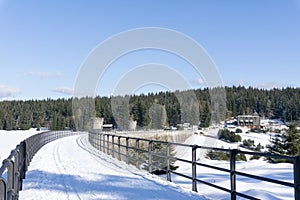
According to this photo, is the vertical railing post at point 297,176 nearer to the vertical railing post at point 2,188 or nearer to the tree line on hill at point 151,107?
the vertical railing post at point 2,188

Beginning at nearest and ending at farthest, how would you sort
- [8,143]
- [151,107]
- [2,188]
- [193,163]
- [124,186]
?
[2,188] → [193,163] → [124,186] → [8,143] → [151,107]

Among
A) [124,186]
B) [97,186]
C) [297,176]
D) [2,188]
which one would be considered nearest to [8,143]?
[97,186]

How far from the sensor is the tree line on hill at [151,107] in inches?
4373

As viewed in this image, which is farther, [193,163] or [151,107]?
[151,107]

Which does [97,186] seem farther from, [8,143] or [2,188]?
[8,143]

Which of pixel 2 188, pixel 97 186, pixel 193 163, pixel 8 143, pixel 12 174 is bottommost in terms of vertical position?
pixel 8 143

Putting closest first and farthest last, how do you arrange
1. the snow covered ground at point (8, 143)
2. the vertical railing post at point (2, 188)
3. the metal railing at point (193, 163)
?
Result: the vertical railing post at point (2, 188)
the metal railing at point (193, 163)
the snow covered ground at point (8, 143)

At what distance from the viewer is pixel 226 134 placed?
3179 inches

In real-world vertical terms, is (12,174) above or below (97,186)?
above

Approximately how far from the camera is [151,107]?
364 feet

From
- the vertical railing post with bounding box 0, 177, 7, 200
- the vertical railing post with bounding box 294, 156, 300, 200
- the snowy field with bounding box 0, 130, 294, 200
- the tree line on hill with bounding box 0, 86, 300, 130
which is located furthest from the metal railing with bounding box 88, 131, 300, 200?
the tree line on hill with bounding box 0, 86, 300, 130

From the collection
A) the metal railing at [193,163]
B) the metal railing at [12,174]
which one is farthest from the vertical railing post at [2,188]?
the metal railing at [193,163]

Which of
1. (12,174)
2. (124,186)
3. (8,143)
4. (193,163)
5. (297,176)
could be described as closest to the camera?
(297,176)

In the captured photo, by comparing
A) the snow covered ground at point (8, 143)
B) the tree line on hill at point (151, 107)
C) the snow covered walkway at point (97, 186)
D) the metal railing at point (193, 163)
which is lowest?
the snow covered ground at point (8, 143)
